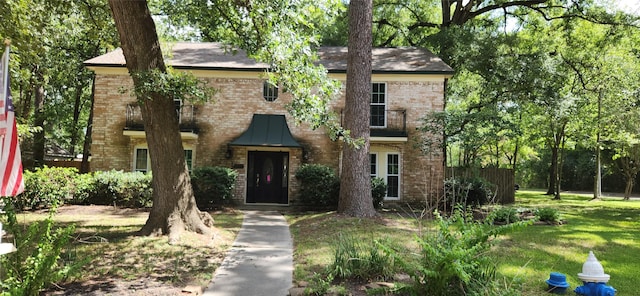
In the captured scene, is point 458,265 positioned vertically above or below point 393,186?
below

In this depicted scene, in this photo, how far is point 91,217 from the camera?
12070mm

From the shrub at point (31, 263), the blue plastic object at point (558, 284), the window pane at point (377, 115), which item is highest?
the window pane at point (377, 115)

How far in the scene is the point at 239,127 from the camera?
1684cm

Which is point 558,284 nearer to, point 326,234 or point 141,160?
point 326,234

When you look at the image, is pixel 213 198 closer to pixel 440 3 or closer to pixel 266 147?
pixel 266 147

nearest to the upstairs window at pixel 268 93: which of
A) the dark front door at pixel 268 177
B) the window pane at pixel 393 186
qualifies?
the dark front door at pixel 268 177

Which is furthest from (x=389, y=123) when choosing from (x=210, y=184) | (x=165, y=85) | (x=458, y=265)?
(x=458, y=265)

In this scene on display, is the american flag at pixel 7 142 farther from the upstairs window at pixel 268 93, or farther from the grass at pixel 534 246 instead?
the upstairs window at pixel 268 93

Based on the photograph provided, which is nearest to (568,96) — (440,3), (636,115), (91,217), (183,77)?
(636,115)

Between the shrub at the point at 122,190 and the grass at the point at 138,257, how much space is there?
367 centimetres

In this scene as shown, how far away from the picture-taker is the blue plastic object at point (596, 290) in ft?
15.8

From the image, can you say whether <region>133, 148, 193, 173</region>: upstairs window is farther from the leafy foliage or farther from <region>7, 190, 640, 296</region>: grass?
the leafy foliage

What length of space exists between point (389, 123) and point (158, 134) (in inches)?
422

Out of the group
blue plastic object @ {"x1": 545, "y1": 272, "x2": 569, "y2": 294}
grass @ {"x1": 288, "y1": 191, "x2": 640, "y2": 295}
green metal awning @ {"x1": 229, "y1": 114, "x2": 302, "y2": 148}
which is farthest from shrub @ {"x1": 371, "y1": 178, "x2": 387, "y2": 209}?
blue plastic object @ {"x1": 545, "y1": 272, "x2": 569, "y2": 294}
